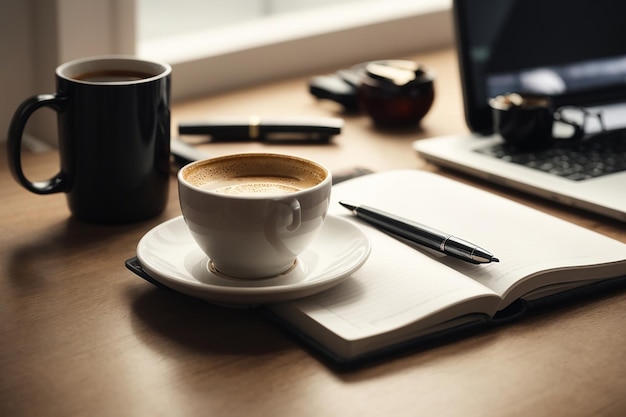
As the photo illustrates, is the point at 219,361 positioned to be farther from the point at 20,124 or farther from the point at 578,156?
the point at 578,156

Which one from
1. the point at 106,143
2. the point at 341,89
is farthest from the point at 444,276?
the point at 341,89

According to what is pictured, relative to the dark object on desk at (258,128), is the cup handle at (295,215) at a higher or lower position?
lower

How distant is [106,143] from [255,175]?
18 centimetres

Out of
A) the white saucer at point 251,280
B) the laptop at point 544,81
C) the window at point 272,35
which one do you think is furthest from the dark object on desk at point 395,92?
the white saucer at point 251,280

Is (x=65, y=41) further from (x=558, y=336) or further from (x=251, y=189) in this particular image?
(x=558, y=336)

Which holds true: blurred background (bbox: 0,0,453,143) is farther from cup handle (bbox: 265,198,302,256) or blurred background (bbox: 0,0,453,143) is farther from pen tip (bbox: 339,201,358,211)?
cup handle (bbox: 265,198,302,256)

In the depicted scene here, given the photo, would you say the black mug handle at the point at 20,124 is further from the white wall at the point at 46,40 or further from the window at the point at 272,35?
the window at the point at 272,35

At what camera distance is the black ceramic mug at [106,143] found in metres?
0.84

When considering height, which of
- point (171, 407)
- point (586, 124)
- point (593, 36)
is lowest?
point (171, 407)

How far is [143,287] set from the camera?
0.75 metres

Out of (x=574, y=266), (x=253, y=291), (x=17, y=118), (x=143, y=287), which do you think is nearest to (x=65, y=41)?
(x=17, y=118)

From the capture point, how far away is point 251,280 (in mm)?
705

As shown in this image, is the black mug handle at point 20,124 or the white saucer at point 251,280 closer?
the white saucer at point 251,280

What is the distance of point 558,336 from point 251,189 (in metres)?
0.28
